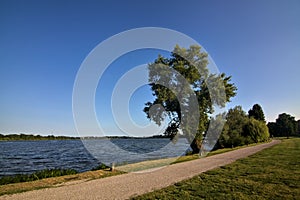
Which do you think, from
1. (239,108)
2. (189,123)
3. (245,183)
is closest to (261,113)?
(239,108)

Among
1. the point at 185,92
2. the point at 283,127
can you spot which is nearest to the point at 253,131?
the point at 185,92

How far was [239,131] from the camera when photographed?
131 ft

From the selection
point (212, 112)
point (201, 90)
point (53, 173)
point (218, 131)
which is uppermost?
point (201, 90)

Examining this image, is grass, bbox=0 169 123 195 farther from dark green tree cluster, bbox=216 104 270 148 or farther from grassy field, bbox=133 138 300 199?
dark green tree cluster, bbox=216 104 270 148

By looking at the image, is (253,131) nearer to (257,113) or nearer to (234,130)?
→ (234,130)

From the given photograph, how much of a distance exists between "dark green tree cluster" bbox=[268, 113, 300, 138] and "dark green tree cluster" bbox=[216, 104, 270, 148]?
57331 mm

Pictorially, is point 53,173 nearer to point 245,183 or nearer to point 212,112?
point 245,183

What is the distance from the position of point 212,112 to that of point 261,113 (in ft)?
178

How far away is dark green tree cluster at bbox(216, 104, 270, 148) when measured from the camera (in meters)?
35.9

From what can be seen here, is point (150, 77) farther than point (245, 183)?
Yes

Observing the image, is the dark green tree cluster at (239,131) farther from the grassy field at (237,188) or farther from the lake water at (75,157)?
the grassy field at (237,188)

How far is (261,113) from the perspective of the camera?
69562 millimetres

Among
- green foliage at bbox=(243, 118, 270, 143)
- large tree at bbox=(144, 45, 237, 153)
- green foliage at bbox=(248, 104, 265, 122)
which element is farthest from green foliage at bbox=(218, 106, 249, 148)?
green foliage at bbox=(248, 104, 265, 122)

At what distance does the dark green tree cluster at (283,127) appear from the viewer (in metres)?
94.4
